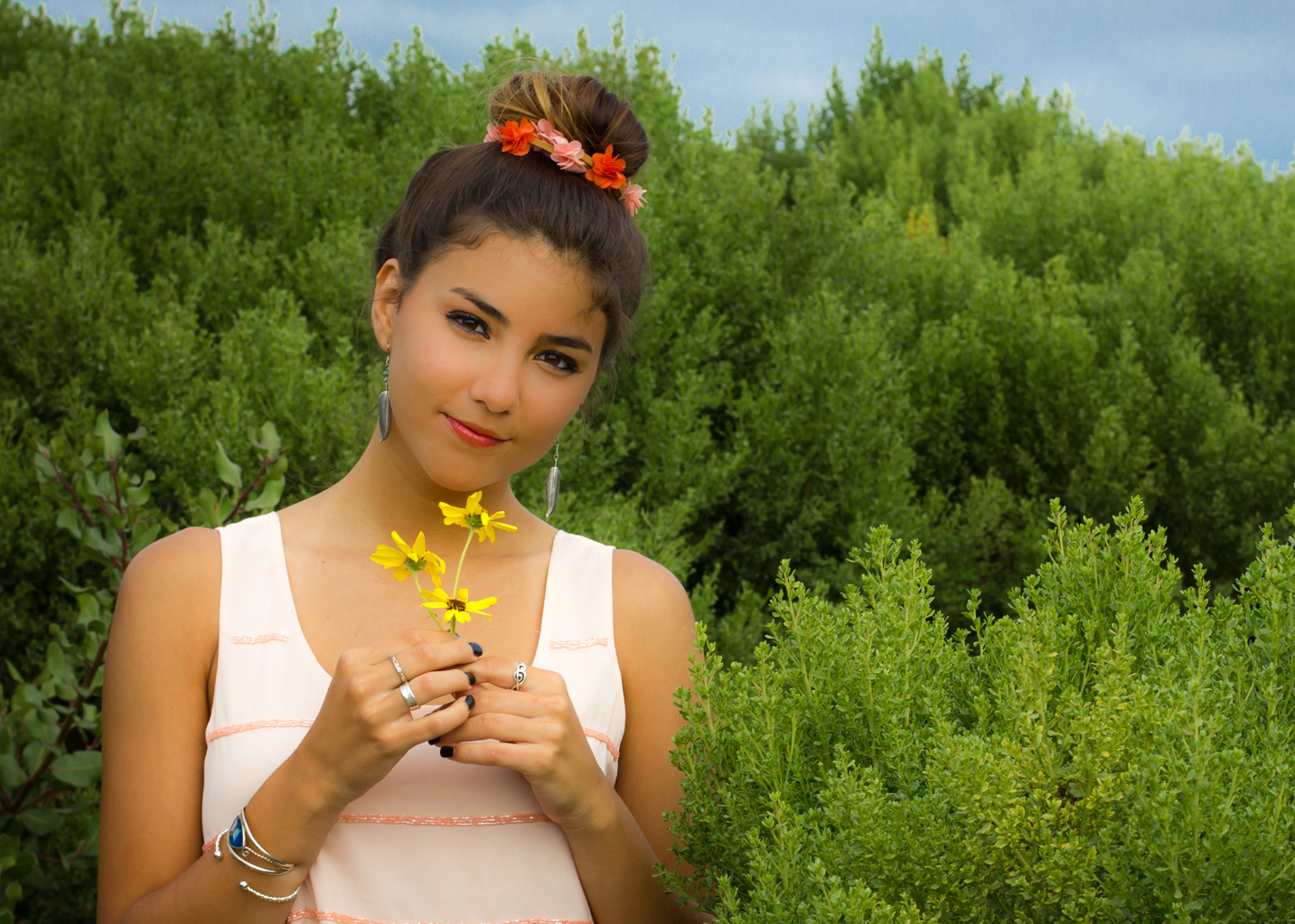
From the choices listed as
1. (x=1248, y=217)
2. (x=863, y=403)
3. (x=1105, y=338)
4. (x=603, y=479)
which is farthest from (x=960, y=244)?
(x=603, y=479)

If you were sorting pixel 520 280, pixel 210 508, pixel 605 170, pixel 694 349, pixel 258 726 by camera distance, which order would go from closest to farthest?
pixel 258 726 → pixel 520 280 → pixel 605 170 → pixel 210 508 → pixel 694 349

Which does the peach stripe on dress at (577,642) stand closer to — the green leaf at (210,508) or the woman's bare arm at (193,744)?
the woman's bare arm at (193,744)

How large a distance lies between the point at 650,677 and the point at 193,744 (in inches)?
35.5

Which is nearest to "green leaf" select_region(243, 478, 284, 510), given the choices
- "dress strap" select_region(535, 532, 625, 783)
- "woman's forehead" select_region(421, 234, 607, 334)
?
"dress strap" select_region(535, 532, 625, 783)

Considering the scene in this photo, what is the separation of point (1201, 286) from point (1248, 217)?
888 millimetres

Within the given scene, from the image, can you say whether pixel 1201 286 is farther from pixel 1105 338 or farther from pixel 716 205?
pixel 716 205

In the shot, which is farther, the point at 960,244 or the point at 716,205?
the point at 960,244

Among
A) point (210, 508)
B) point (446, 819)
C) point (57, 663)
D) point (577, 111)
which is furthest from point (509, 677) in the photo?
point (57, 663)

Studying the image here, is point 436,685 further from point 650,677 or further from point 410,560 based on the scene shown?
point 650,677

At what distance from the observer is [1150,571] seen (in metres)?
1.90

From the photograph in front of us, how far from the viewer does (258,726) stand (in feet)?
6.75

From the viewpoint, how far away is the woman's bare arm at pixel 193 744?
173 cm

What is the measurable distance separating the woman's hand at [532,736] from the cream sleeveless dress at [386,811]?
Result: 210 mm

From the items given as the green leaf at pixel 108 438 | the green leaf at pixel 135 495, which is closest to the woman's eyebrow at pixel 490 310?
the green leaf at pixel 108 438
